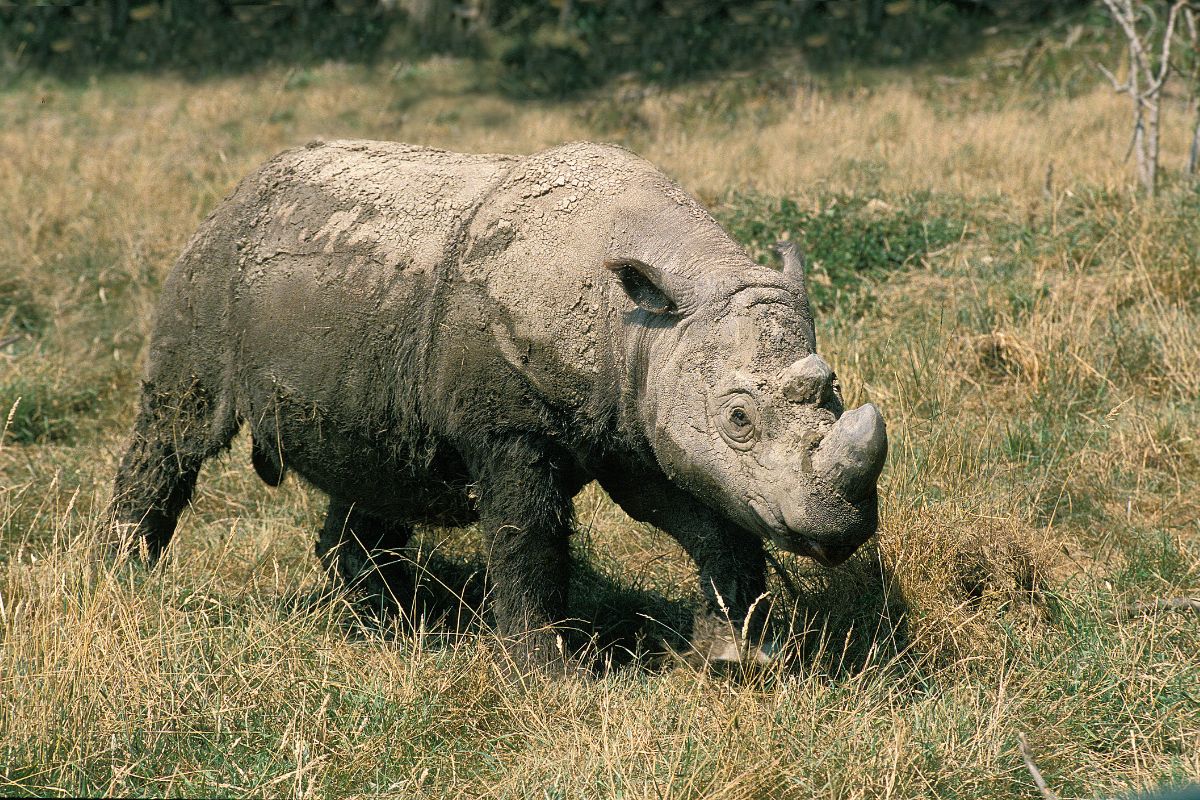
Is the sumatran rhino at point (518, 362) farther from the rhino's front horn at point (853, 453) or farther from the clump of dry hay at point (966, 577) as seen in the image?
the clump of dry hay at point (966, 577)

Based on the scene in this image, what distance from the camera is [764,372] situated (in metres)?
4.16

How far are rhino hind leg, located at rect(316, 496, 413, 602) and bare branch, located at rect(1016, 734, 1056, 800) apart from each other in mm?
3056

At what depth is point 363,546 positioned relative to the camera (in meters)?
6.22

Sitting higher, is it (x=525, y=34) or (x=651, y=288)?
(x=651, y=288)

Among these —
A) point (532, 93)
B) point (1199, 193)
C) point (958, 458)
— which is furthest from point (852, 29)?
point (958, 458)

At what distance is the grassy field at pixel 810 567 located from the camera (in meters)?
4.11

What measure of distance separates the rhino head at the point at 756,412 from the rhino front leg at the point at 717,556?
406 millimetres

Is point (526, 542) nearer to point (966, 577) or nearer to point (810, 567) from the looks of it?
point (810, 567)

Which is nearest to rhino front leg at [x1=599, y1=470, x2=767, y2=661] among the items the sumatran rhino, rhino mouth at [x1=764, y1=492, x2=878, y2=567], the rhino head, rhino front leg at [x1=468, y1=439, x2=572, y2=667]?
the sumatran rhino

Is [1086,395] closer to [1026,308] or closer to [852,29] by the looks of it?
[1026,308]

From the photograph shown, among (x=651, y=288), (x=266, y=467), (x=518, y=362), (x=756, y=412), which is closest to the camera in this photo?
(x=756, y=412)

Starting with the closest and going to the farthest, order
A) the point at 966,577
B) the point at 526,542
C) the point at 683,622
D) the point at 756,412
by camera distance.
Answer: the point at 756,412
the point at 526,542
the point at 966,577
the point at 683,622

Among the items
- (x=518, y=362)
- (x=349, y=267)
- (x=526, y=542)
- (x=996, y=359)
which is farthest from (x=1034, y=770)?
(x=996, y=359)

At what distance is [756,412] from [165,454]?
306 cm
